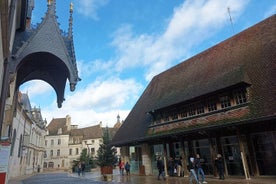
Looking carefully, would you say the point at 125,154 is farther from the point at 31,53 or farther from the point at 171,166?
the point at 31,53

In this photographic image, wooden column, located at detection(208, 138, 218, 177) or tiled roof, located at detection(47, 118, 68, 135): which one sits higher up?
tiled roof, located at detection(47, 118, 68, 135)

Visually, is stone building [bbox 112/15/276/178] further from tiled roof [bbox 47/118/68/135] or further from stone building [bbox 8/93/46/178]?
tiled roof [bbox 47/118/68/135]

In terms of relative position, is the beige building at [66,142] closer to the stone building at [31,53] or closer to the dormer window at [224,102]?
the dormer window at [224,102]

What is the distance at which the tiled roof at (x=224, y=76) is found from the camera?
14.7m

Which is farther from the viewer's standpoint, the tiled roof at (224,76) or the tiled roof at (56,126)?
the tiled roof at (56,126)

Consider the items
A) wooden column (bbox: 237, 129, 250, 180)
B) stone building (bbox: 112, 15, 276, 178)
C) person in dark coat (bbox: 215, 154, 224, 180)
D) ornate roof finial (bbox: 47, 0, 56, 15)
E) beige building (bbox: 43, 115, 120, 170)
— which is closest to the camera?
ornate roof finial (bbox: 47, 0, 56, 15)

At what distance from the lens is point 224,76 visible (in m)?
16.9

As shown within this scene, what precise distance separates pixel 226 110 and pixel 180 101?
386cm

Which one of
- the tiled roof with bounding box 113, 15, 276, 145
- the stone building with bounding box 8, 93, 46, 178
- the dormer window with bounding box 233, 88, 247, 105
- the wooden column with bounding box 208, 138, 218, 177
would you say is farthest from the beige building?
the dormer window with bounding box 233, 88, 247, 105

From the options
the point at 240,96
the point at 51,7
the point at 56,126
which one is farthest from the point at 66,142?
the point at 51,7

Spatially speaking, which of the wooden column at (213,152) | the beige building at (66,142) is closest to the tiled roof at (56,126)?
the beige building at (66,142)

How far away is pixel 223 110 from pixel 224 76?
2.45 m

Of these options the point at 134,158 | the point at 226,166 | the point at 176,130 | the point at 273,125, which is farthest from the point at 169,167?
the point at 273,125

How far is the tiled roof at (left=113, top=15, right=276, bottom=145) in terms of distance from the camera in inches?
580
